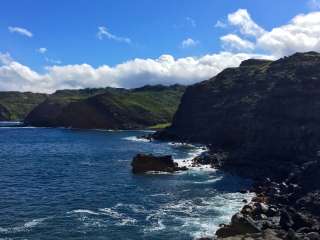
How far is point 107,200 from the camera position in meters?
85.3

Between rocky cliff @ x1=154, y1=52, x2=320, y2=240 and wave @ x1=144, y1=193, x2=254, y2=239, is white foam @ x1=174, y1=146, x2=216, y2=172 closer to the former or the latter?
rocky cliff @ x1=154, y1=52, x2=320, y2=240

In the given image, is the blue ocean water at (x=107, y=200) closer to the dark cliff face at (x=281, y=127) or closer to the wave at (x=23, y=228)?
the wave at (x=23, y=228)

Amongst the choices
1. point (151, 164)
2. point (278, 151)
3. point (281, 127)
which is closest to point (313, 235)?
point (151, 164)

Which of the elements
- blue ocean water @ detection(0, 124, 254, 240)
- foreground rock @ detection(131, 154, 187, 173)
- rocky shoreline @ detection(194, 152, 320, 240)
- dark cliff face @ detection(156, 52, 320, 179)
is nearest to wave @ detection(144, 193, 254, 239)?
blue ocean water @ detection(0, 124, 254, 240)

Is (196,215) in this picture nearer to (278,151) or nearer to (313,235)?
(313,235)

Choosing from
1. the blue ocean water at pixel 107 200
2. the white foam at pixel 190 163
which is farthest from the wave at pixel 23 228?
the white foam at pixel 190 163

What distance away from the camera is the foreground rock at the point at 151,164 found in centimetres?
11762

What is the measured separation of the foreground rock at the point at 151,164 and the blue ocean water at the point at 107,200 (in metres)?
2.76

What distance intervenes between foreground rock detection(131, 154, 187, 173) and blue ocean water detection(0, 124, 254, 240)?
2.76m

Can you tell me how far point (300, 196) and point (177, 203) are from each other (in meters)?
20.2

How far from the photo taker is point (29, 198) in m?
85.0

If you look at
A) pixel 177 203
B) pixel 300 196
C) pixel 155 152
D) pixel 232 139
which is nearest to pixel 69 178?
pixel 177 203

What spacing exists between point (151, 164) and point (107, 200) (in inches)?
1372

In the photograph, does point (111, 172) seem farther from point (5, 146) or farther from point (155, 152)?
point (5, 146)
